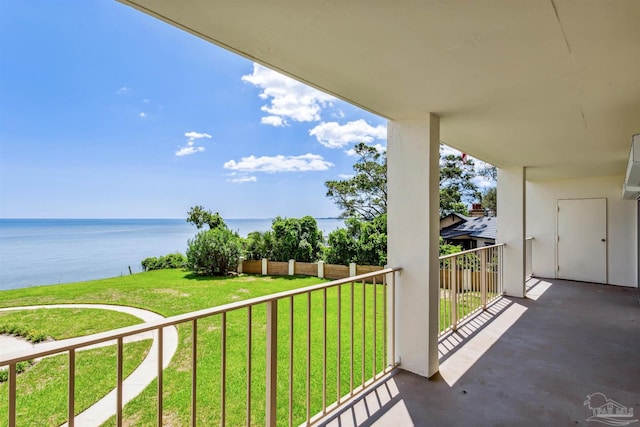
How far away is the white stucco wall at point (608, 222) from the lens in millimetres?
5703

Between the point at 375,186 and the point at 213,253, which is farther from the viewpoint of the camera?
the point at 375,186

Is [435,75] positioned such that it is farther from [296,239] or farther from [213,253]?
[213,253]

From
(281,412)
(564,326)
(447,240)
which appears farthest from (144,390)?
(447,240)

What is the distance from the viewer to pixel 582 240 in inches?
242

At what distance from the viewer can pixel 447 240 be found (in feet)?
31.9

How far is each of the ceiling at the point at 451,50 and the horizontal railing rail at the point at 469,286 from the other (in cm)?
163

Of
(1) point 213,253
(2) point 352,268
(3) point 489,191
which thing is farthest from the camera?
(3) point 489,191

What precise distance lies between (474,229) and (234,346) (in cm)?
844

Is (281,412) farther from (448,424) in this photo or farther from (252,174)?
(252,174)

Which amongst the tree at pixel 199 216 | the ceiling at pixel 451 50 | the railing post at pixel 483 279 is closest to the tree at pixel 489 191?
the railing post at pixel 483 279

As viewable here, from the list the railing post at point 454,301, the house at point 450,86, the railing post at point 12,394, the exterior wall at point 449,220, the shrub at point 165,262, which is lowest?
the shrub at point 165,262

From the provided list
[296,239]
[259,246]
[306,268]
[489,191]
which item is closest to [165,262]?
[259,246]

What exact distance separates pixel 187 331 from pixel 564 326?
5040 millimetres

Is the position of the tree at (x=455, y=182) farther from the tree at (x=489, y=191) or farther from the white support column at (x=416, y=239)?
the white support column at (x=416, y=239)
